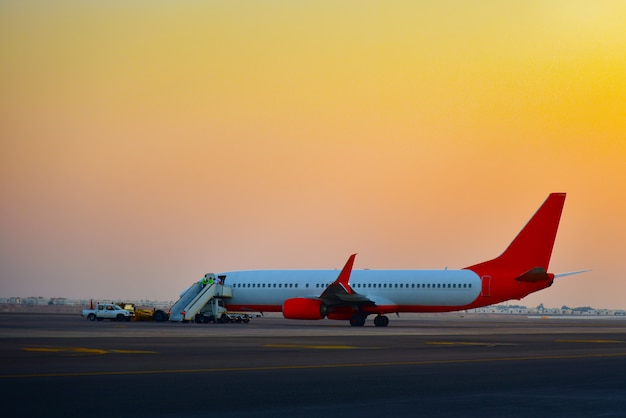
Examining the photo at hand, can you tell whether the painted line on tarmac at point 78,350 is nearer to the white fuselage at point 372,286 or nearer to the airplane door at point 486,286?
the white fuselage at point 372,286

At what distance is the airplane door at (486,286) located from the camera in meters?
59.5

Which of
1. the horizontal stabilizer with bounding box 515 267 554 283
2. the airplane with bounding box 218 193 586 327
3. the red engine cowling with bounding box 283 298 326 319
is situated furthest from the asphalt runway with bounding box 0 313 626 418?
the red engine cowling with bounding box 283 298 326 319

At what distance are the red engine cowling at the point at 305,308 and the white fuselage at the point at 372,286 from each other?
10.1 ft

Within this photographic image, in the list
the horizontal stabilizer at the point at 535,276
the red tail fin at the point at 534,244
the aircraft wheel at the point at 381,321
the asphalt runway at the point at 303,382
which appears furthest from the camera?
the aircraft wheel at the point at 381,321

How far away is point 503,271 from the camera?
59.4 metres

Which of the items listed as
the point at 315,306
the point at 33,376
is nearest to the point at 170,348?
the point at 33,376

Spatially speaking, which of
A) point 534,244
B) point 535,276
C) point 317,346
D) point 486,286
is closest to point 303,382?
point 317,346

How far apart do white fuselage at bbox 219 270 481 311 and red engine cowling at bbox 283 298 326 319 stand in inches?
121

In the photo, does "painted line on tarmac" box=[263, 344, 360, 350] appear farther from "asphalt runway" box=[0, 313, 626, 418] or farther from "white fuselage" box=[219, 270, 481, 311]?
"white fuselage" box=[219, 270, 481, 311]

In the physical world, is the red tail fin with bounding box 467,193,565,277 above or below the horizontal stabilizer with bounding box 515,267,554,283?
above

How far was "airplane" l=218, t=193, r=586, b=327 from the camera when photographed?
5900 centimetres

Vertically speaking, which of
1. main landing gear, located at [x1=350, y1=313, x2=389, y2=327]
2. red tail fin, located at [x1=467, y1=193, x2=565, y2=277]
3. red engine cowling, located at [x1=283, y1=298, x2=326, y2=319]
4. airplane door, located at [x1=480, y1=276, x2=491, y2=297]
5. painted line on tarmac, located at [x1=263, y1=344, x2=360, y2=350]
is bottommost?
painted line on tarmac, located at [x1=263, y1=344, x2=360, y2=350]

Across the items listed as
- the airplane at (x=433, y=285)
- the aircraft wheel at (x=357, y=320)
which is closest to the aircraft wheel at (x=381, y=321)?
the airplane at (x=433, y=285)

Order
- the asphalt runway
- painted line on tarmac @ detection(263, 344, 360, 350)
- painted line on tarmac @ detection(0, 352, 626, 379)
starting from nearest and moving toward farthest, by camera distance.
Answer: the asphalt runway → painted line on tarmac @ detection(0, 352, 626, 379) → painted line on tarmac @ detection(263, 344, 360, 350)
